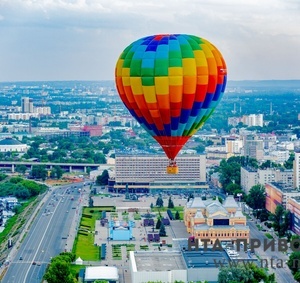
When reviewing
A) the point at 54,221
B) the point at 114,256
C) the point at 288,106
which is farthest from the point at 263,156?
the point at 288,106

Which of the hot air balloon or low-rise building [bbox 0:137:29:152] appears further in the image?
low-rise building [bbox 0:137:29:152]

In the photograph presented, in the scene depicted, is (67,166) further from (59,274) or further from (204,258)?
(59,274)

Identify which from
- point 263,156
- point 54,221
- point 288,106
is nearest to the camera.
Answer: point 54,221

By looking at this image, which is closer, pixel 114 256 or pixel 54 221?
pixel 114 256

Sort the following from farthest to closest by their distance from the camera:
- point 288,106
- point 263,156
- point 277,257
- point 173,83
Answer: point 288,106, point 263,156, point 277,257, point 173,83

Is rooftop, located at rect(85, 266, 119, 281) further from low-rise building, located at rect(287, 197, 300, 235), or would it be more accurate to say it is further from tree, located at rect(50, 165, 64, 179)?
tree, located at rect(50, 165, 64, 179)

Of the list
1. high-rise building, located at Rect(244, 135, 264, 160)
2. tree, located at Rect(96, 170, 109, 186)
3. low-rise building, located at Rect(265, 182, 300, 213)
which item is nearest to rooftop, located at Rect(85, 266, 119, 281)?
low-rise building, located at Rect(265, 182, 300, 213)

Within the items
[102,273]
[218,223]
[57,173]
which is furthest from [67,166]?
[102,273]

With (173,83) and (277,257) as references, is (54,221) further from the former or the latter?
(173,83)
